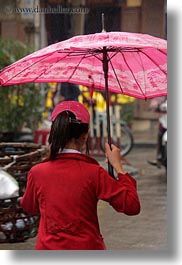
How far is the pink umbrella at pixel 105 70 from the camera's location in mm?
3082

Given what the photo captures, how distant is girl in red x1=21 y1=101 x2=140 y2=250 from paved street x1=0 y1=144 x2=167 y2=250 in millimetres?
1017

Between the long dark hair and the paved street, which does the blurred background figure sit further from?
the long dark hair

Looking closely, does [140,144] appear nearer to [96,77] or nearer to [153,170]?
[153,170]

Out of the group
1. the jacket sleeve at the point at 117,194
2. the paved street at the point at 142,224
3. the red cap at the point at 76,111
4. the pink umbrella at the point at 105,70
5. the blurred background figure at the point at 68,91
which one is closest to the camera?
the jacket sleeve at the point at 117,194

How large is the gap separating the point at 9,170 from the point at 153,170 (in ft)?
12.8

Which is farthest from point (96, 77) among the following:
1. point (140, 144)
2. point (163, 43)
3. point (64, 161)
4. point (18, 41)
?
point (140, 144)

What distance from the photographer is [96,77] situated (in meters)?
3.40

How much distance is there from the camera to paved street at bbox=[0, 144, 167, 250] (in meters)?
4.39

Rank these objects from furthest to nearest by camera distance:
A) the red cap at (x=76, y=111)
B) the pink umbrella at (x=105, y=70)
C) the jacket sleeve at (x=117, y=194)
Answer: the pink umbrella at (x=105, y=70) < the red cap at (x=76, y=111) < the jacket sleeve at (x=117, y=194)

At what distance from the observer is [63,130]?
253cm

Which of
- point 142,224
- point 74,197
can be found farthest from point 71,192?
point 142,224

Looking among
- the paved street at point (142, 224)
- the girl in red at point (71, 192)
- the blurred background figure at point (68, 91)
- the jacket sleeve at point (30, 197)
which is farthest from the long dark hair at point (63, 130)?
the blurred background figure at point (68, 91)

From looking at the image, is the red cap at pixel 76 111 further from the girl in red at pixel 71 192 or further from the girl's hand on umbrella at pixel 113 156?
the girl's hand on umbrella at pixel 113 156

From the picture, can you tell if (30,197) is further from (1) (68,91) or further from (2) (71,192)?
(1) (68,91)
